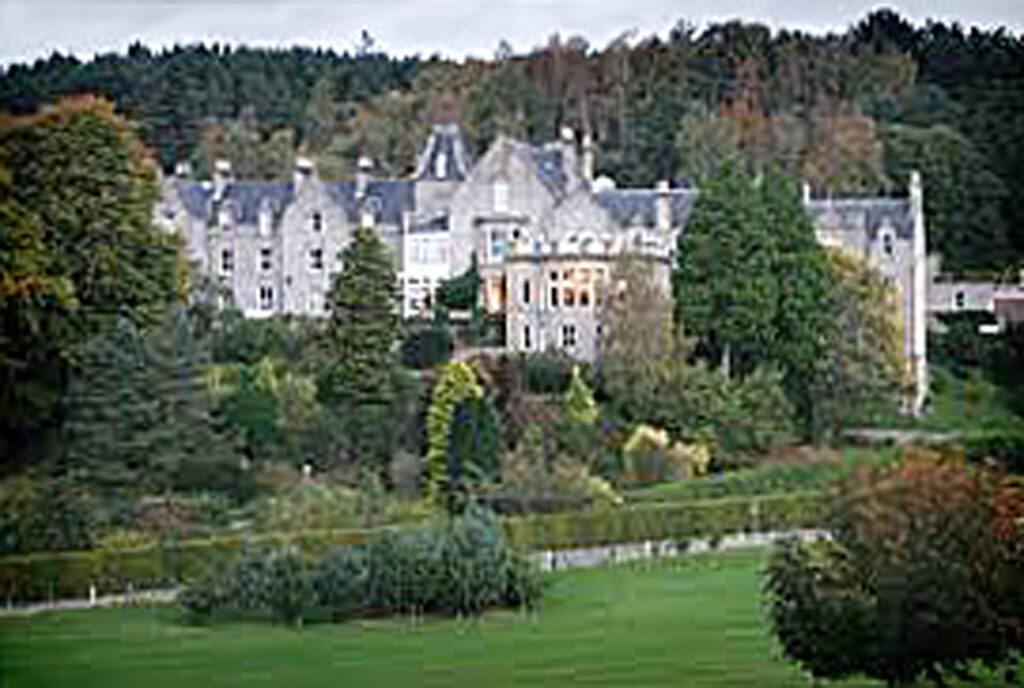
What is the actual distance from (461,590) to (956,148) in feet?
92.8

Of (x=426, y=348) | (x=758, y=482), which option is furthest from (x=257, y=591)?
(x=426, y=348)

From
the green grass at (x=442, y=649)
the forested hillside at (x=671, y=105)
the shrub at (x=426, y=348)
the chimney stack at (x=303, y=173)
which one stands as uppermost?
the forested hillside at (x=671, y=105)

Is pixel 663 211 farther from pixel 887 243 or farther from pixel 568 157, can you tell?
pixel 887 243

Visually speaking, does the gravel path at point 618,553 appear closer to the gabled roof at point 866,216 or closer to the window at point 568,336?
the window at point 568,336

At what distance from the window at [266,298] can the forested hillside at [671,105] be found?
6.61 metres

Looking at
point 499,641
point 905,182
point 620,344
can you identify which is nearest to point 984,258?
point 905,182

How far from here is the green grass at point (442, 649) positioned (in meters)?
20.1

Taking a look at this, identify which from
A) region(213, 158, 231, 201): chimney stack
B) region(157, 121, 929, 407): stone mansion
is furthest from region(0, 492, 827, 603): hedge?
region(213, 158, 231, 201): chimney stack

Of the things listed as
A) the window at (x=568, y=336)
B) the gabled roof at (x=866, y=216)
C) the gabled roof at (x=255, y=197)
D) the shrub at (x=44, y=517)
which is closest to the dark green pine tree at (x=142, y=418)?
the shrub at (x=44, y=517)

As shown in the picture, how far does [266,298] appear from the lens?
43406 mm

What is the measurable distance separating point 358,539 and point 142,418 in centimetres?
380

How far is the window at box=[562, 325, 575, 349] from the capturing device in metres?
36.8

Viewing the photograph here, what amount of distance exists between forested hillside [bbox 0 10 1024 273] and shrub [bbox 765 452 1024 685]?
29198 millimetres

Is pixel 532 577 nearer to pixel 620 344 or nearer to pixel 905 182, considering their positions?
pixel 620 344
